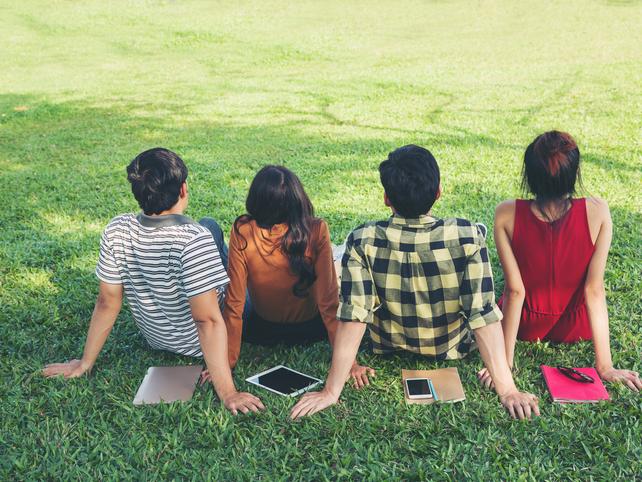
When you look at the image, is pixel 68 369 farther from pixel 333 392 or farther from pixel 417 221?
pixel 417 221

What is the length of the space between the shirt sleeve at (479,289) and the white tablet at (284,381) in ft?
2.72

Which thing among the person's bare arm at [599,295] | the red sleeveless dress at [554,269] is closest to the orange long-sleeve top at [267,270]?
the red sleeveless dress at [554,269]

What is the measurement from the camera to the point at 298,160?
728 centimetres

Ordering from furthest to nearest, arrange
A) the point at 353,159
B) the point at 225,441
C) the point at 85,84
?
1. the point at 85,84
2. the point at 353,159
3. the point at 225,441

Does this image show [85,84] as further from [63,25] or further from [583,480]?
[583,480]

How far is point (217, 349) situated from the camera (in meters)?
2.79

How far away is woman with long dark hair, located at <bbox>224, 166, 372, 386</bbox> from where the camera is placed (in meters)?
2.82

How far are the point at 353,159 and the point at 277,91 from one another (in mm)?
5177

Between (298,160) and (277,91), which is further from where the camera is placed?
(277,91)

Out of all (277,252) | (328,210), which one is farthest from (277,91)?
(277,252)

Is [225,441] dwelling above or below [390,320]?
below

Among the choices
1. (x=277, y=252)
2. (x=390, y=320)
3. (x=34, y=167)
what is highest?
(x=277, y=252)

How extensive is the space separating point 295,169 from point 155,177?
4243 millimetres

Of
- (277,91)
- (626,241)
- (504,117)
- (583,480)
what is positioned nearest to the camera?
(583,480)
